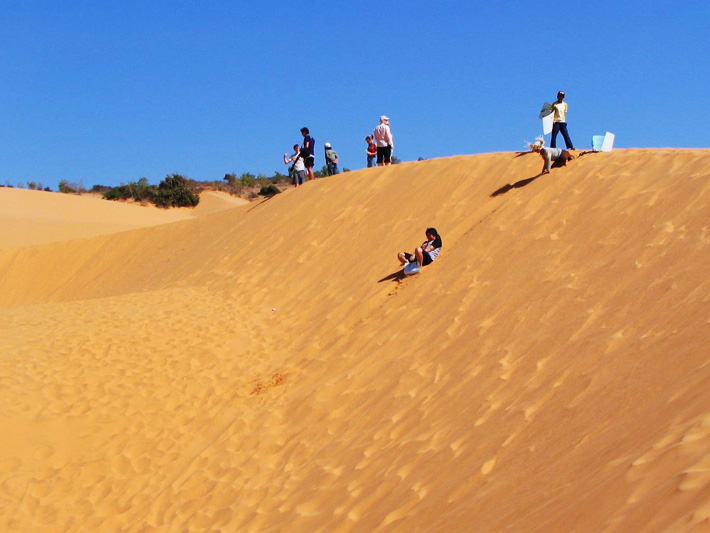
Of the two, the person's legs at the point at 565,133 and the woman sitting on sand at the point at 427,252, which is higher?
the person's legs at the point at 565,133

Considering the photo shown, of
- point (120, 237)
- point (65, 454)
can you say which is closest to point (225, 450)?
point (65, 454)

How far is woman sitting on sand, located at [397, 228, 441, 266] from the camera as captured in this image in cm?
1074

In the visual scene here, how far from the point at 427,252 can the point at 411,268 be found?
326mm

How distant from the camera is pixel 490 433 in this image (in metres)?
5.33

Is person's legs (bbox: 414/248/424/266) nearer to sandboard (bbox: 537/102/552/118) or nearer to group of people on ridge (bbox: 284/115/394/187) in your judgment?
sandboard (bbox: 537/102/552/118)

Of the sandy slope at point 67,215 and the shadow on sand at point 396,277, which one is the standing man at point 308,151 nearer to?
the shadow on sand at point 396,277

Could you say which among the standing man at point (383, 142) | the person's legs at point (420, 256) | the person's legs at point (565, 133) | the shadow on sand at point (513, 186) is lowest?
the person's legs at point (420, 256)

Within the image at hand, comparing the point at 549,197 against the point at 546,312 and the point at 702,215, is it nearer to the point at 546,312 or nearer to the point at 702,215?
the point at 702,215

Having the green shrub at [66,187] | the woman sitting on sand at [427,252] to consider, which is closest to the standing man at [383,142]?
the woman sitting on sand at [427,252]

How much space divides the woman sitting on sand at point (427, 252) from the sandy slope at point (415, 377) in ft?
0.60

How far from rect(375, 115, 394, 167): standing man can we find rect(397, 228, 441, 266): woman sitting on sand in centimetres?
608

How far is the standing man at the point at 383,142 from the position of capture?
16562mm

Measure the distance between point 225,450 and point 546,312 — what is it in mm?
3475

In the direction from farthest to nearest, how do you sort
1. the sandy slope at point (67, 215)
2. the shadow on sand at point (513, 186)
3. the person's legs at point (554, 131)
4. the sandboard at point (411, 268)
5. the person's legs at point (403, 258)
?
the sandy slope at point (67, 215) < the person's legs at point (554, 131) < the shadow on sand at point (513, 186) < the person's legs at point (403, 258) < the sandboard at point (411, 268)
